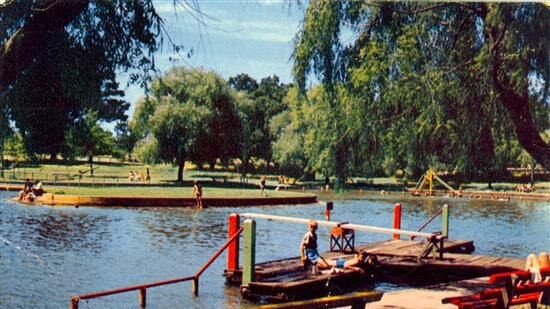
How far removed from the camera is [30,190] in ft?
36.8

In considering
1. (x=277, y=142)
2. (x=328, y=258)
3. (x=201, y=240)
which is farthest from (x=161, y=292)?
(x=201, y=240)

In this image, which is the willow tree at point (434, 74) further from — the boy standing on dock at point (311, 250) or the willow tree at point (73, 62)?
the willow tree at point (73, 62)

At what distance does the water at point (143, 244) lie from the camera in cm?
1344

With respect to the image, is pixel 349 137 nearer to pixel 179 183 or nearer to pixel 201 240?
pixel 179 183

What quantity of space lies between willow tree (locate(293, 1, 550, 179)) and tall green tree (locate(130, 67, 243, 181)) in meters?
2.30

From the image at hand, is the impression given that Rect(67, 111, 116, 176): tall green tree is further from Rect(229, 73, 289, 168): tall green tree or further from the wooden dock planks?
the wooden dock planks

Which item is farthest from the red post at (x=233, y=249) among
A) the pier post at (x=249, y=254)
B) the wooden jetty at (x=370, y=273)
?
the pier post at (x=249, y=254)

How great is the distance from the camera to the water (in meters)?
13.4

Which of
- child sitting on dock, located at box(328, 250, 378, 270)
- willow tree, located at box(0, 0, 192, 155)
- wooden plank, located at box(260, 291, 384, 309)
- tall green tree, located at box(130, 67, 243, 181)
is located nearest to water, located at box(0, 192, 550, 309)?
child sitting on dock, located at box(328, 250, 378, 270)

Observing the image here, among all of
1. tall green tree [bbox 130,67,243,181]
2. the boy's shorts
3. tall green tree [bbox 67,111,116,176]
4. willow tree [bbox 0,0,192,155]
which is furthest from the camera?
the boy's shorts

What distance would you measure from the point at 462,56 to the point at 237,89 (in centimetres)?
457

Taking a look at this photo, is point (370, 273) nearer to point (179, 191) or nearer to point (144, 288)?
point (179, 191)

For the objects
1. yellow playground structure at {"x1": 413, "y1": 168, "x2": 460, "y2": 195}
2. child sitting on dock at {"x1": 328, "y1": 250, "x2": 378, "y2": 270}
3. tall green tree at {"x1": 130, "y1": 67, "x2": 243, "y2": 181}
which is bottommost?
child sitting on dock at {"x1": 328, "y1": 250, "x2": 378, "y2": 270}

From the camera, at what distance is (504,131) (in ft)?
36.3
